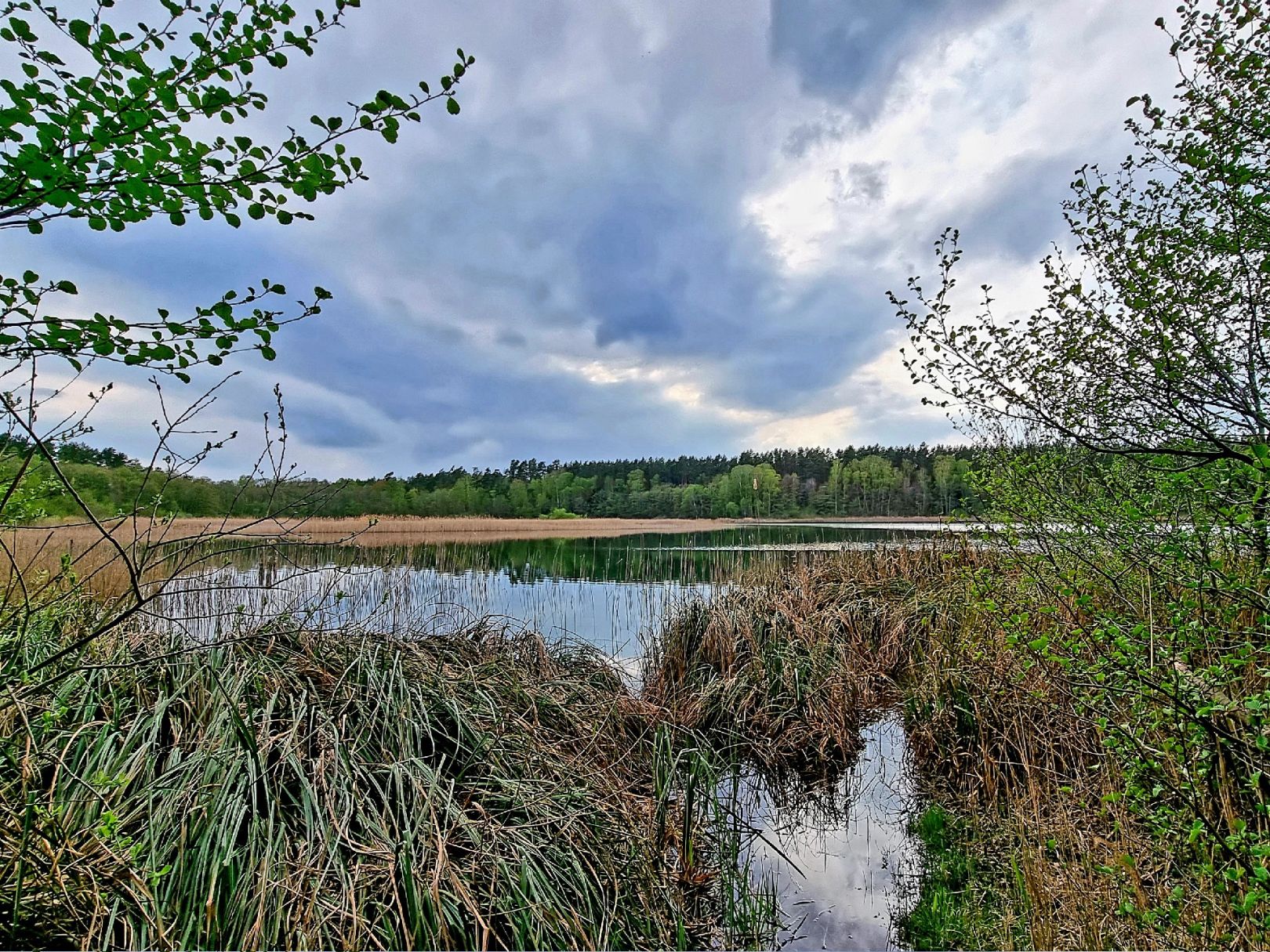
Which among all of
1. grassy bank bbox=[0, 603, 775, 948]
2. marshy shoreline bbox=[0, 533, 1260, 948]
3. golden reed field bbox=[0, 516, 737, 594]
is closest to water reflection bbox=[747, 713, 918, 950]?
marshy shoreline bbox=[0, 533, 1260, 948]

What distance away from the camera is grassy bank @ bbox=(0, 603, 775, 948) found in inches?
76.7

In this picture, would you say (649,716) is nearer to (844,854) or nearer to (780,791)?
(780,791)

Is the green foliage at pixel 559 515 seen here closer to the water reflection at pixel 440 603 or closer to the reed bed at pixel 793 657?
the water reflection at pixel 440 603

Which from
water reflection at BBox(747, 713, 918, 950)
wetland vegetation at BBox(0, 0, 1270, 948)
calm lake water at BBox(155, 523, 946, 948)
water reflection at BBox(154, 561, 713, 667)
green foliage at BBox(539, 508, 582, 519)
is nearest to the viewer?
wetland vegetation at BBox(0, 0, 1270, 948)

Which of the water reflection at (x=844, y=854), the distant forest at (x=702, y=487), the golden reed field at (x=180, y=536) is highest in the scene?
the distant forest at (x=702, y=487)

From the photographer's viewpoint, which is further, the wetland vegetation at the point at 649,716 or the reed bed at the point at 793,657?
the reed bed at the point at 793,657

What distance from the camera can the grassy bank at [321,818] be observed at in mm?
1949

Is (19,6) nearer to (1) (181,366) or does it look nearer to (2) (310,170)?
(2) (310,170)

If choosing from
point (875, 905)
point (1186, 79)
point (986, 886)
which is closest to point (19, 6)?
point (1186, 79)

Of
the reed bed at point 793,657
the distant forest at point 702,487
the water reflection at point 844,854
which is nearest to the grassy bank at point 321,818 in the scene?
the water reflection at point 844,854

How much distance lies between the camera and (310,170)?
1.64 metres

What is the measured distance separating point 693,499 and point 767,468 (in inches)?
381

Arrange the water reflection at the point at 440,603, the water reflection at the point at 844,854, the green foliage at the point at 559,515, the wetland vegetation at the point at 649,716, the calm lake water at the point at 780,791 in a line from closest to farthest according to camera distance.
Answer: the wetland vegetation at the point at 649,716 → the water reflection at the point at 844,854 → the calm lake water at the point at 780,791 → the water reflection at the point at 440,603 → the green foliage at the point at 559,515

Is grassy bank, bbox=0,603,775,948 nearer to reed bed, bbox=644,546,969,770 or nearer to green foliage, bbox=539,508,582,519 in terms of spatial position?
reed bed, bbox=644,546,969,770
